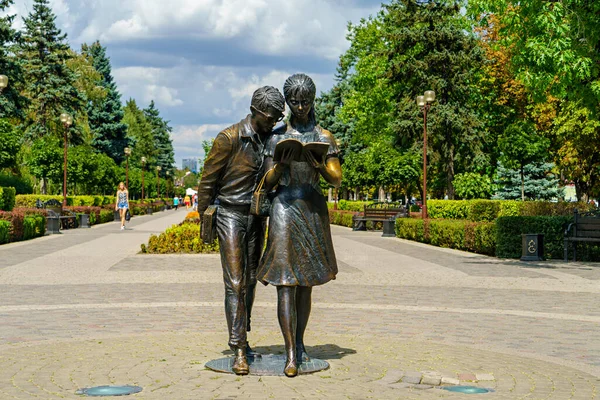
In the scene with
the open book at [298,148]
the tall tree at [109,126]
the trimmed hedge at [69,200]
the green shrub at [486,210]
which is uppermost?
the tall tree at [109,126]

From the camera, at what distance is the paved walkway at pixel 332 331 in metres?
5.13

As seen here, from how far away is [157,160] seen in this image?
105500mm

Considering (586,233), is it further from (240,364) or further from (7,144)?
(7,144)

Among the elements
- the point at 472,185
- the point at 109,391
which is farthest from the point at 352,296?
the point at 472,185

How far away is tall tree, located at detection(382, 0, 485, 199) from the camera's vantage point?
133 ft

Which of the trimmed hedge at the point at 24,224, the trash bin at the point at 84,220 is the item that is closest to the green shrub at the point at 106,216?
the trash bin at the point at 84,220

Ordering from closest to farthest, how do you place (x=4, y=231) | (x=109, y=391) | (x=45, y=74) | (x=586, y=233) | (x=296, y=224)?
(x=109, y=391) → (x=296, y=224) → (x=586, y=233) → (x=4, y=231) → (x=45, y=74)

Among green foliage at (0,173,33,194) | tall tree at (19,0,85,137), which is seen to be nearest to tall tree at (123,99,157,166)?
tall tree at (19,0,85,137)

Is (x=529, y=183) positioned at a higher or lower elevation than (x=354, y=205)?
higher

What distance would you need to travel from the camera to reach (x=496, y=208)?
2842 cm

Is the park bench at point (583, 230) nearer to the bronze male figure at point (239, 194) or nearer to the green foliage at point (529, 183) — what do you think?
the bronze male figure at point (239, 194)

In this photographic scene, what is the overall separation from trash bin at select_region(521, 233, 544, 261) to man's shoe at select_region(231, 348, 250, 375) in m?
11.6

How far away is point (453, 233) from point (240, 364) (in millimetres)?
15201

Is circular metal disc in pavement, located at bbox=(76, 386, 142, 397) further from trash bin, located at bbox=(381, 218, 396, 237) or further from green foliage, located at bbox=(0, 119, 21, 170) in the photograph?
green foliage, located at bbox=(0, 119, 21, 170)
